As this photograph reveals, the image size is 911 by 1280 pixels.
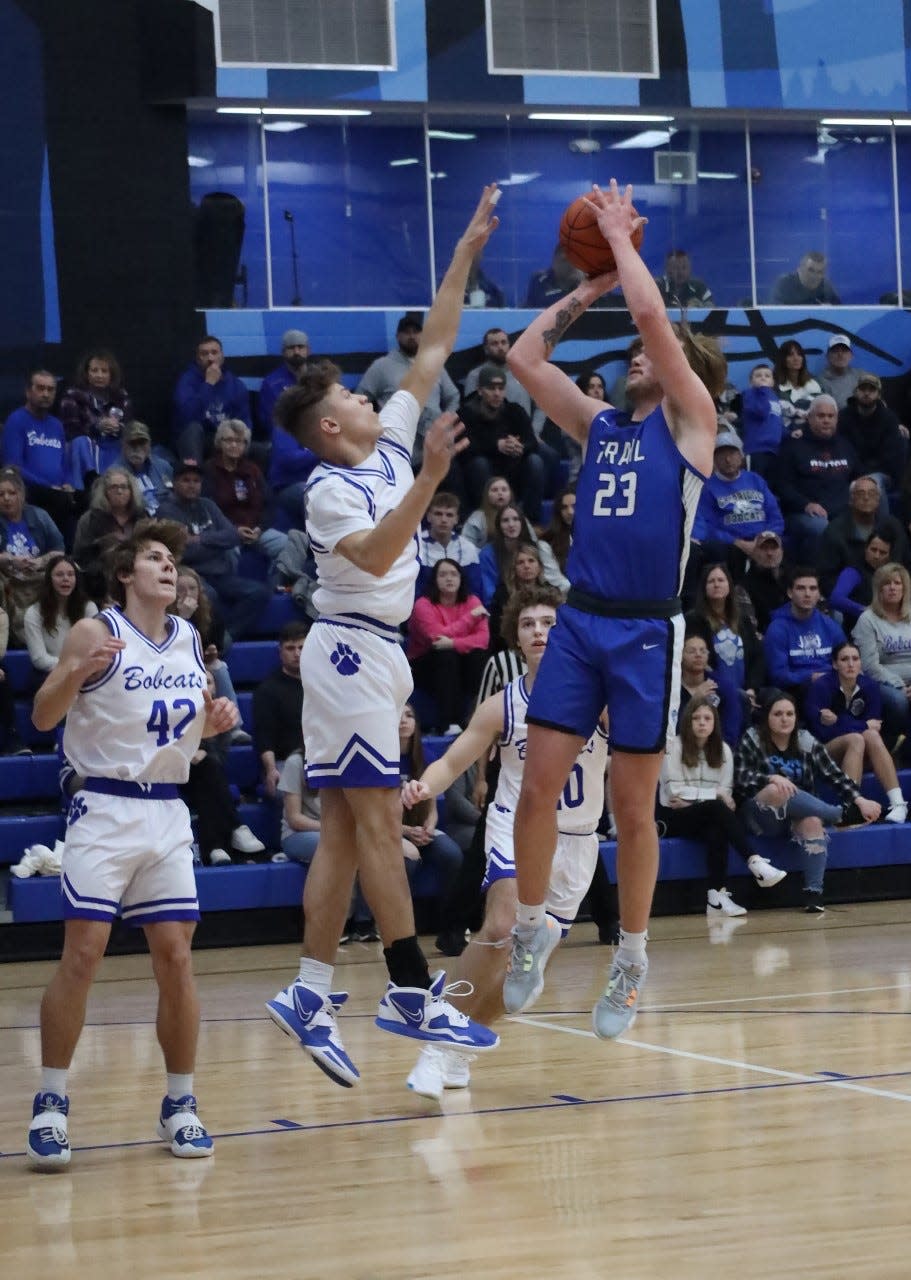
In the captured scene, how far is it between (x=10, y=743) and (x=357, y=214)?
6.57 m

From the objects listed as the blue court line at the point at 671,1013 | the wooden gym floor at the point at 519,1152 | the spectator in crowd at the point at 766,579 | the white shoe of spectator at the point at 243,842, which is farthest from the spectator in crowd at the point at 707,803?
the blue court line at the point at 671,1013

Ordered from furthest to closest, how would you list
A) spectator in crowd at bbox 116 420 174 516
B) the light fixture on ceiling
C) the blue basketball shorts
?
the light fixture on ceiling, spectator in crowd at bbox 116 420 174 516, the blue basketball shorts

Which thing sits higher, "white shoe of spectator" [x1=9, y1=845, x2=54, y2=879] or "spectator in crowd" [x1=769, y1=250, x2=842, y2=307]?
"spectator in crowd" [x1=769, y1=250, x2=842, y2=307]

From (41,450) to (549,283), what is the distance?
17.8 ft

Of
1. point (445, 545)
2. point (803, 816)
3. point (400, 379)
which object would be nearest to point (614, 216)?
point (803, 816)

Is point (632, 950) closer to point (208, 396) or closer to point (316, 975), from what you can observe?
point (316, 975)

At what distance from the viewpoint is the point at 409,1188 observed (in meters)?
5.02

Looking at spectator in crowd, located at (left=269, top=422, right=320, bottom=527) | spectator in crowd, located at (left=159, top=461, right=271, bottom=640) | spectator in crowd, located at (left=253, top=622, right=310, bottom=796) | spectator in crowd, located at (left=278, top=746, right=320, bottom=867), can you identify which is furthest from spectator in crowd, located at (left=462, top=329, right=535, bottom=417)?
spectator in crowd, located at (left=278, top=746, right=320, bottom=867)

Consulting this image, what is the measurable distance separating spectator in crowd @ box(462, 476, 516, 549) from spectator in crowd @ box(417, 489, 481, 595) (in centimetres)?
Result: 15

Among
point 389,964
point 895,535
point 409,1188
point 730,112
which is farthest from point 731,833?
point 730,112

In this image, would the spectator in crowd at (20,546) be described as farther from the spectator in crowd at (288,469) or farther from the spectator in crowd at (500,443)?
the spectator in crowd at (500,443)

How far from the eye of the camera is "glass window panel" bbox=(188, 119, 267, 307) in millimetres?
15469

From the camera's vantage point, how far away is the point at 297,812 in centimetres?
1110

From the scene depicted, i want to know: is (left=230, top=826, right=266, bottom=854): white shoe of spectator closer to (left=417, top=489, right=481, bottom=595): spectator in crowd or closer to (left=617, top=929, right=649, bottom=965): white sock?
(left=417, top=489, right=481, bottom=595): spectator in crowd
